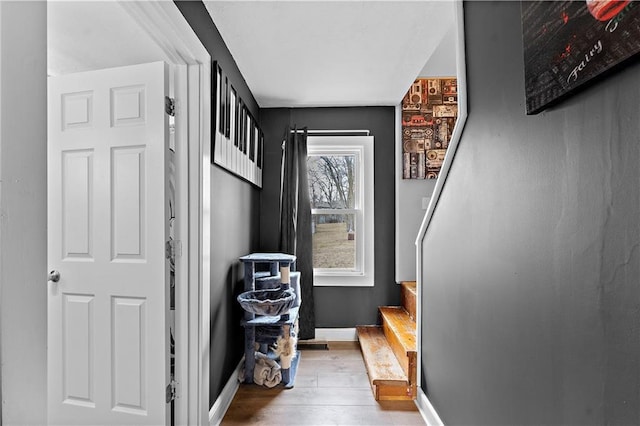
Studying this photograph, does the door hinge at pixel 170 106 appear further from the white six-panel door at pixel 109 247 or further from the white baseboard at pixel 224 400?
the white baseboard at pixel 224 400

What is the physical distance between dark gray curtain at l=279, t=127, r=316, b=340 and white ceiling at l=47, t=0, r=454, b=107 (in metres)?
0.67

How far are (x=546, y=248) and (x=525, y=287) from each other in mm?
157

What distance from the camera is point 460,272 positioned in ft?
5.12

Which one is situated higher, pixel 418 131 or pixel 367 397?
pixel 418 131

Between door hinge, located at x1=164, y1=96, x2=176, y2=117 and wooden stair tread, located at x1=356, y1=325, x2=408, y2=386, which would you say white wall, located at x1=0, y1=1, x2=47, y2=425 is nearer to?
door hinge, located at x1=164, y1=96, x2=176, y2=117

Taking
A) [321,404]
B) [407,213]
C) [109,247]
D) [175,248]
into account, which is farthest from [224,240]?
[407,213]

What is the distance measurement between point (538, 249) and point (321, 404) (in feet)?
6.07

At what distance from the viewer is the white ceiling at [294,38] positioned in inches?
75.8

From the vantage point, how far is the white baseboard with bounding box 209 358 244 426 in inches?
79.8

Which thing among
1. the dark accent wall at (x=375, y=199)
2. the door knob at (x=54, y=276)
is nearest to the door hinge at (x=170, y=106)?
the door knob at (x=54, y=276)

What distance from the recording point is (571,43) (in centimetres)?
79

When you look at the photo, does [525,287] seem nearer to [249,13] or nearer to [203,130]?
[203,130]

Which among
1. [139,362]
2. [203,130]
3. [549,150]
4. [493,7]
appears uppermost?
[493,7]

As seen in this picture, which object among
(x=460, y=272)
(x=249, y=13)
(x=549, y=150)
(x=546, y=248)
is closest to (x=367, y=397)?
(x=460, y=272)
